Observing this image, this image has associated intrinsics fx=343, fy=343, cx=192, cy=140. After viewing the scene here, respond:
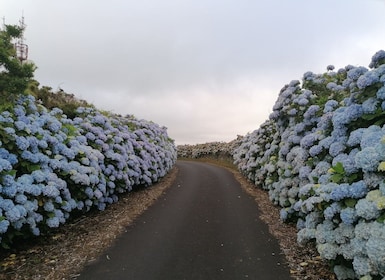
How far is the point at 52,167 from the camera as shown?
6.65m

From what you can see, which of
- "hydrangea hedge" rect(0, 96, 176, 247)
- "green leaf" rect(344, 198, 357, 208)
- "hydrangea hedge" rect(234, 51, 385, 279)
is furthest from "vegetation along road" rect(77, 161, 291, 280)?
"green leaf" rect(344, 198, 357, 208)

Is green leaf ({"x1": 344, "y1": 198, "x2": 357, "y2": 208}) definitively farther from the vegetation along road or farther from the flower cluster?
the flower cluster

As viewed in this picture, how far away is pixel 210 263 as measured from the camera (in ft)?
19.1

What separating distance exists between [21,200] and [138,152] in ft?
22.8

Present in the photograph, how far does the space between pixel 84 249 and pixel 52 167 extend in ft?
5.52

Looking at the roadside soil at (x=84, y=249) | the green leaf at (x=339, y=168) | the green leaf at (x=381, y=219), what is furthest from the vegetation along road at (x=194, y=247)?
the green leaf at (x=381, y=219)

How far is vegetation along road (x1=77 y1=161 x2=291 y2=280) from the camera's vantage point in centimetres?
546

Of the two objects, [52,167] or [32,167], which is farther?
[52,167]

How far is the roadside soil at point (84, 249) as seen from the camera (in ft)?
17.7

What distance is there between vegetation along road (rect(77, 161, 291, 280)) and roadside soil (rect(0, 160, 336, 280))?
22cm

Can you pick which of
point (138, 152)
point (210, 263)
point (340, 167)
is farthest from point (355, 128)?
point (138, 152)

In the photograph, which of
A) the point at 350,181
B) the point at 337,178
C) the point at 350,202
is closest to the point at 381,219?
the point at 350,202

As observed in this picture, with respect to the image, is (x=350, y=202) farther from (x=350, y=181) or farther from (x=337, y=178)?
(x=337, y=178)

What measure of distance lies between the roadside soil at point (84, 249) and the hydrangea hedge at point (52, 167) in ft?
1.12
